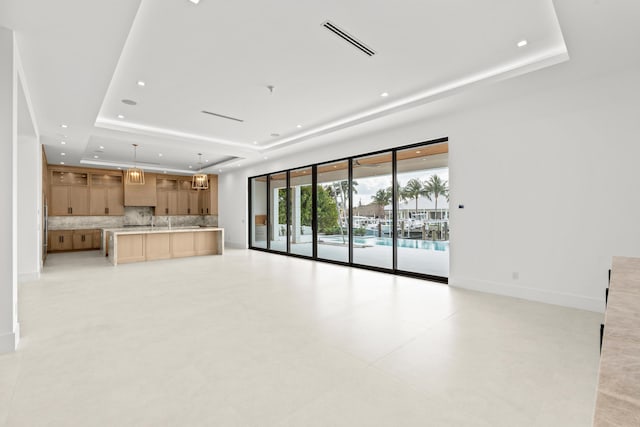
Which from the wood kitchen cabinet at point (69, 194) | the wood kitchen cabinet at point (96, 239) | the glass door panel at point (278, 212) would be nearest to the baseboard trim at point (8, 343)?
the glass door panel at point (278, 212)

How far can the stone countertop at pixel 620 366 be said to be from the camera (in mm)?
634

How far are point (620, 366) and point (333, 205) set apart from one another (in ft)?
23.0

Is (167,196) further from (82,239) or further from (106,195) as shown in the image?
(82,239)

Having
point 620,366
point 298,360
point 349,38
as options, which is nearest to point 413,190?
point 349,38

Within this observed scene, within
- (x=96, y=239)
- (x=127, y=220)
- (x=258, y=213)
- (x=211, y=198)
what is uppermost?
(x=211, y=198)

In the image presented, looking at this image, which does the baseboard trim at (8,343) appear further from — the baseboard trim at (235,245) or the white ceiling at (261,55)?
the baseboard trim at (235,245)

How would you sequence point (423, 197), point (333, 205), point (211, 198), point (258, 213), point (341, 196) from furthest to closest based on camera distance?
point (211, 198) < point (258, 213) < point (333, 205) < point (341, 196) < point (423, 197)

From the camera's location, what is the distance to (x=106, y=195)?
1117 centimetres

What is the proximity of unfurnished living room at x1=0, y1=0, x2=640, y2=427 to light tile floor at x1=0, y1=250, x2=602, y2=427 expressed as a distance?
0.02 metres

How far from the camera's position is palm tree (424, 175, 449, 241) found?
576cm

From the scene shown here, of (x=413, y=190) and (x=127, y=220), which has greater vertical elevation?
(x=413, y=190)

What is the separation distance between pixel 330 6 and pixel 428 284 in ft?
14.5

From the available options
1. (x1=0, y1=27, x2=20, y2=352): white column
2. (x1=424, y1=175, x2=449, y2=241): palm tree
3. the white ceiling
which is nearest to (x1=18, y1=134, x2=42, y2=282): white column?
the white ceiling

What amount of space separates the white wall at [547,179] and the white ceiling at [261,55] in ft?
2.49
